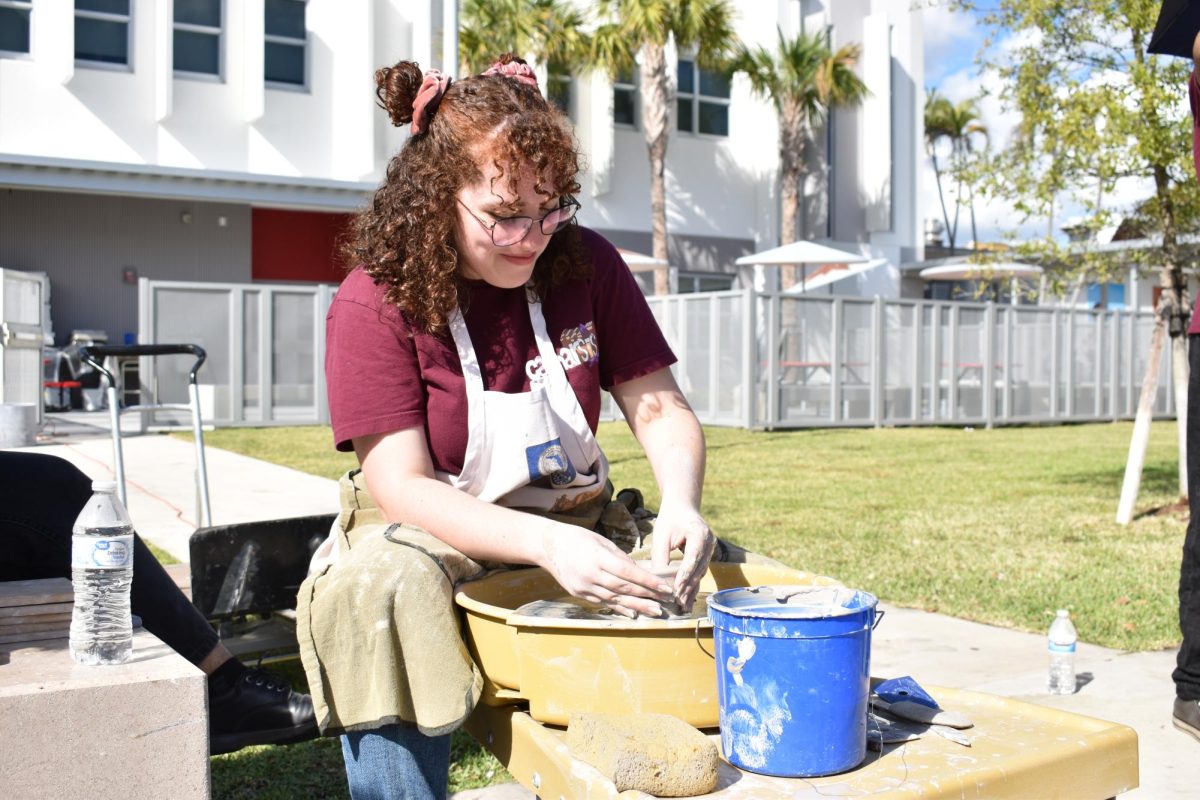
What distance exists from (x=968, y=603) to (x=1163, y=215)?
12.5 feet

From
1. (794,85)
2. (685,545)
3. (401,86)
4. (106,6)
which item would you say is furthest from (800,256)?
(685,545)

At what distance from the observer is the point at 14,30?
19.4 m

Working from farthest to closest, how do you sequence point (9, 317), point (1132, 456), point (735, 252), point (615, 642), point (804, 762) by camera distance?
1. point (735, 252)
2. point (9, 317)
3. point (1132, 456)
4. point (615, 642)
5. point (804, 762)

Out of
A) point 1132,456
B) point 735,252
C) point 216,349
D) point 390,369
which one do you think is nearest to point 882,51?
point 735,252

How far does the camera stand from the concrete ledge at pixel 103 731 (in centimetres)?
175

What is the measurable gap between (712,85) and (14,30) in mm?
13541

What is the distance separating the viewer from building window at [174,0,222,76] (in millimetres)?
20641

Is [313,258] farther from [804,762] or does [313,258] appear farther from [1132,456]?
[804,762]

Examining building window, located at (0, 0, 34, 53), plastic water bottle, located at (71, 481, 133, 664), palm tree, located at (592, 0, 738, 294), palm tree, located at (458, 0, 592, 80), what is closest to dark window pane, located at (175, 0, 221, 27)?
building window, located at (0, 0, 34, 53)

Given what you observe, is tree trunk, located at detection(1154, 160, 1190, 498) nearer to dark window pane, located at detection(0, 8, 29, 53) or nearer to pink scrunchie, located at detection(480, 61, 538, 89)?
pink scrunchie, located at detection(480, 61, 538, 89)

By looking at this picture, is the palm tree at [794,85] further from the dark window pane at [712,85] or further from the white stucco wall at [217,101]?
the white stucco wall at [217,101]

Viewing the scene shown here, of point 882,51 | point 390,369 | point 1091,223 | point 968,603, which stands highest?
point 882,51

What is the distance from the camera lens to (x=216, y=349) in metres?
16.4

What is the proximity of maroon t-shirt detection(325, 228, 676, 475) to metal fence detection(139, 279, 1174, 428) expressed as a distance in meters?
14.1
